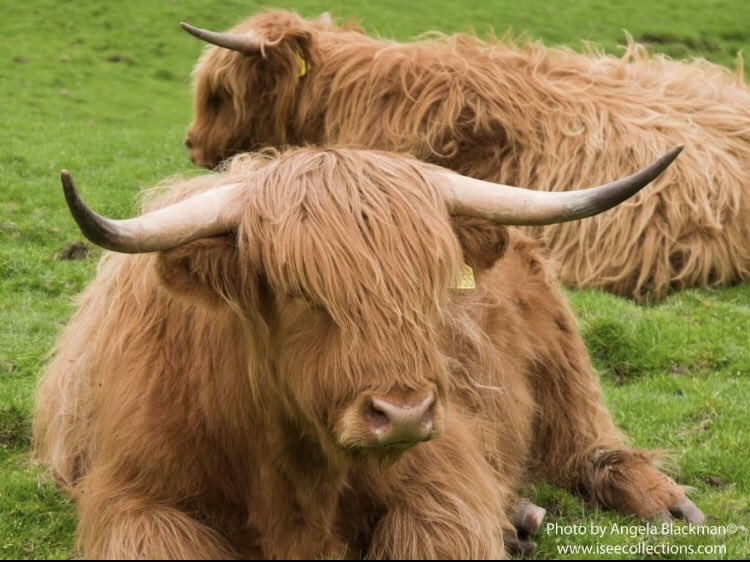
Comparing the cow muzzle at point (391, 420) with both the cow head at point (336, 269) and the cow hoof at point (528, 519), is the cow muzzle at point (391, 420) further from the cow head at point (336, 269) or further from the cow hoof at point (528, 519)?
the cow hoof at point (528, 519)

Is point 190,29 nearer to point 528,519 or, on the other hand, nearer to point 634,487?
point 634,487

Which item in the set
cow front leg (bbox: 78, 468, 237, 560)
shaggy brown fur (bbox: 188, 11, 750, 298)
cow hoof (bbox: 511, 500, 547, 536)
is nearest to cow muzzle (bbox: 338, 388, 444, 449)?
cow front leg (bbox: 78, 468, 237, 560)

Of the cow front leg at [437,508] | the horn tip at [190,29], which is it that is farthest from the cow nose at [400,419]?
the horn tip at [190,29]

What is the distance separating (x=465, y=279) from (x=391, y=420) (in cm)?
77

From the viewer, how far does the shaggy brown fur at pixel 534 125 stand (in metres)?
8.50

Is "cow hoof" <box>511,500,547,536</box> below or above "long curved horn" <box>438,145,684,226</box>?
below

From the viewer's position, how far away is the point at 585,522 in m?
4.51

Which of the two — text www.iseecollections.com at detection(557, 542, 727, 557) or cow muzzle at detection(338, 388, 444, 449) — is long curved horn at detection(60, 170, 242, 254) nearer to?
cow muzzle at detection(338, 388, 444, 449)

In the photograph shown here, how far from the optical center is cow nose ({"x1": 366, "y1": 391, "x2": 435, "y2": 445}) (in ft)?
9.70

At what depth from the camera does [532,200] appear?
11.4 ft

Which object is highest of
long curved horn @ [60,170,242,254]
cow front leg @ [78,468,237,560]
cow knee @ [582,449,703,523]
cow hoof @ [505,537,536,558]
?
long curved horn @ [60,170,242,254]

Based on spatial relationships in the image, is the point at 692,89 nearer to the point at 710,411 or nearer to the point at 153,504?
the point at 710,411

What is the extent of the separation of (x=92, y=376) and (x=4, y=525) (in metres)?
0.60

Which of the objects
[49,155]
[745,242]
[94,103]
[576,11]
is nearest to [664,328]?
[745,242]
